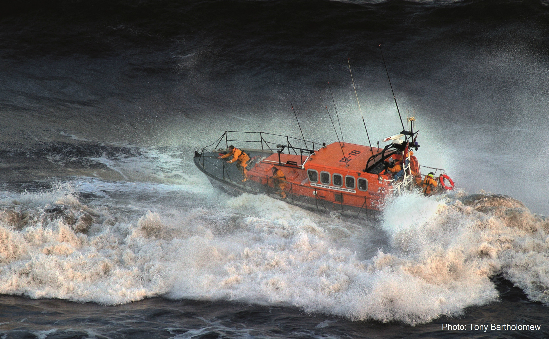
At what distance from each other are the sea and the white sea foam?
0.05 metres

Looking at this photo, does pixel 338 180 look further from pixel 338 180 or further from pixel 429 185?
pixel 429 185

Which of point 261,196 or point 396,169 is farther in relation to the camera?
point 261,196

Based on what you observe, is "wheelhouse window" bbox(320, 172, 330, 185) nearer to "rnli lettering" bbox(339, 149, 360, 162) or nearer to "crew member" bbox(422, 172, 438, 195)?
"rnli lettering" bbox(339, 149, 360, 162)

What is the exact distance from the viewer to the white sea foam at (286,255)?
33.0 ft

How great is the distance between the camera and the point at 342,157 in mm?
13883

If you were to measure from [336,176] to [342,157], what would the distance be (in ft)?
2.24

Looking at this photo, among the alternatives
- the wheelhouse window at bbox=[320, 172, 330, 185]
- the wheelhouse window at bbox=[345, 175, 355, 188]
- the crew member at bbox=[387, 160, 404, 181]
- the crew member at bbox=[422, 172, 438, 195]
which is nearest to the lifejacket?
the crew member at bbox=[422, 172, 438, 195]

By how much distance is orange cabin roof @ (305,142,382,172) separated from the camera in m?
13.5

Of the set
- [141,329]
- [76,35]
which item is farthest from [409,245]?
[76,35]

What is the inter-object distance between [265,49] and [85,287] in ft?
51.2

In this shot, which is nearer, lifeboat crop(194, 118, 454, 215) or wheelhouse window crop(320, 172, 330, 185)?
lifeboat crop(194, 118, 454, 215)

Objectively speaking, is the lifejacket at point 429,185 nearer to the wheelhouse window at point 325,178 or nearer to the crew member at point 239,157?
the wheelhouse window at point 325,178

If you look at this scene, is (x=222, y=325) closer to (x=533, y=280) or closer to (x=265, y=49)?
(x=533, y=280)

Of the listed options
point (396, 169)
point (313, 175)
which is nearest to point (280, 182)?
point (313, 175)
